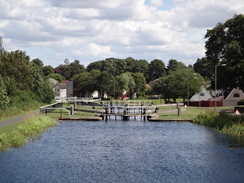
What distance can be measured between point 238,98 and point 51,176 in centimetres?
9461

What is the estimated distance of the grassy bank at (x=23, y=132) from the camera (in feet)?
125

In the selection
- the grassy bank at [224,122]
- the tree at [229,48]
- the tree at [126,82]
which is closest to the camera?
the grassy bank at [224,122]

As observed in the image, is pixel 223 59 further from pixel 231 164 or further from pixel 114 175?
pixel 114 175

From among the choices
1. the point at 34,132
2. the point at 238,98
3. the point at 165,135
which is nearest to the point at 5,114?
the point at 34,132

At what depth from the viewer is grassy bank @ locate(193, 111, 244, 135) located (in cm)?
Answer: 4933

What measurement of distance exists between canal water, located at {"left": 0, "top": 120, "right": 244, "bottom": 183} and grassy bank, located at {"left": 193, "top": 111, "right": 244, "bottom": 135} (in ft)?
5.52

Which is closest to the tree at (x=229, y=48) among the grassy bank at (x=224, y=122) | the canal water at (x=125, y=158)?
the grassy bank at (x=224, y=122)

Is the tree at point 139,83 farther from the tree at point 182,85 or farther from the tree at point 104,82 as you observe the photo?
the tree at point 182,85

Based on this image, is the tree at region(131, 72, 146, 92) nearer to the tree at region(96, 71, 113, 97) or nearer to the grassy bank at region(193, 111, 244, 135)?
the tree at region(96, 71, 113, 97)

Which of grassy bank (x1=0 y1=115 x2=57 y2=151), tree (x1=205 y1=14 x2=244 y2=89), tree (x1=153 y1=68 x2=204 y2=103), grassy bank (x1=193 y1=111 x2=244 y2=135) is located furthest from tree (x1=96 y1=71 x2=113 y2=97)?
grassy bank (x1=0 y1=115 x2=57 y2=151)

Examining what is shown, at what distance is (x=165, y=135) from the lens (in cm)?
5072

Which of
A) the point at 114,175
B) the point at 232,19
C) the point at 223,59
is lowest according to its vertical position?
the point at 114,175

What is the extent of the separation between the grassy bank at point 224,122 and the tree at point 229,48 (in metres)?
11.6

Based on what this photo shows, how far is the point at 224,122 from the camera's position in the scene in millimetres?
54531
